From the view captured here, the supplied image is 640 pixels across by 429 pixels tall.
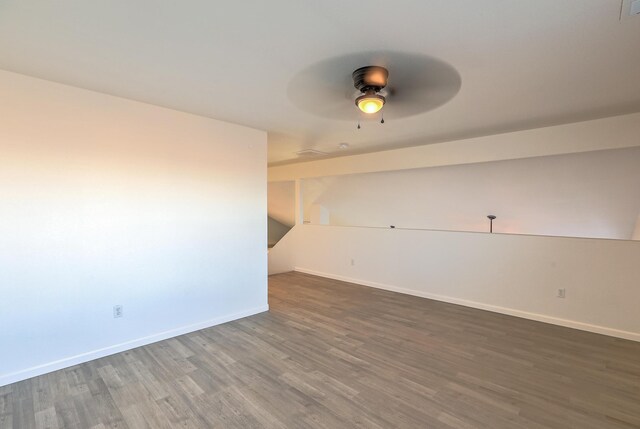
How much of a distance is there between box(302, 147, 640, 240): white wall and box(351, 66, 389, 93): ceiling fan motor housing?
A: 3.29 m

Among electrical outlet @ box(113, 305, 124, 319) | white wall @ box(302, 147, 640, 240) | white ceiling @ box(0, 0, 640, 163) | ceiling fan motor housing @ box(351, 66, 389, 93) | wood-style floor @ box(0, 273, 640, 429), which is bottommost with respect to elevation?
wood-style floor @ box(0, 273, 640, 429)

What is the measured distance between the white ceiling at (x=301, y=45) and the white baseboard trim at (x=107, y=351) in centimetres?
233

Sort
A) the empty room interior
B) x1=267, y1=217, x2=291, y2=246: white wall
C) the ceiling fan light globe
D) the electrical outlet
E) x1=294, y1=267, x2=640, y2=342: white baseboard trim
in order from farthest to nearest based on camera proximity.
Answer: x1=267, y1=217, x2=291, y2=246: white wall → x1=294, y1=267, x2=640, y2=342: white baseboard trim → the electrical outlet → the ceiling fan light globe → the empty room interior

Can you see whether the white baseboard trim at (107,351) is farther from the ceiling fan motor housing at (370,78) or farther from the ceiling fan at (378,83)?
the ceiling fan motor housing at (370,78)

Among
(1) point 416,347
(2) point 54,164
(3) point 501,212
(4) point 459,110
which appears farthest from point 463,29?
(3) point 501,212

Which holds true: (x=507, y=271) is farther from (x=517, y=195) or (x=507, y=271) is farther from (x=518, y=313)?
(x=517, y=195)

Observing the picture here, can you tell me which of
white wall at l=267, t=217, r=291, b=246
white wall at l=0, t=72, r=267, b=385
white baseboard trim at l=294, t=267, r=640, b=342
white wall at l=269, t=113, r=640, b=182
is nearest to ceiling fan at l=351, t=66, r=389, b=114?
white wall at l=0, t=72, r=267, b=385

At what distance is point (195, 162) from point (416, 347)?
3.02m

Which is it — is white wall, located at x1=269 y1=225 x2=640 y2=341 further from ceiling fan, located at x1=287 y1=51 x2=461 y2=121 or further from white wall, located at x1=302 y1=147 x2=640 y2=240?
ceiling fan, located at x1=287 y1=51 x2=461 y2=121

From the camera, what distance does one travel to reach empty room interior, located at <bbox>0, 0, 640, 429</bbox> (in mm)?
1776

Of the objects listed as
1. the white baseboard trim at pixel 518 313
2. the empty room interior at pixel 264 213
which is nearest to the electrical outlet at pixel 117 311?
the empty room interior at pixel 264 213

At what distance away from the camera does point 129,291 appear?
117 inches

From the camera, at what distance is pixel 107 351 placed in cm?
285

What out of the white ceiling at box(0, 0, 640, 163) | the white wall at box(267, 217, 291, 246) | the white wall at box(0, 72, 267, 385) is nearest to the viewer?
the white ceiling at box(0, 0, 640, 163)
